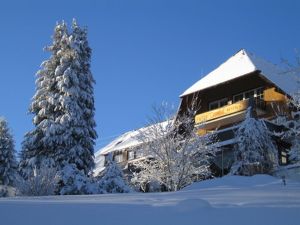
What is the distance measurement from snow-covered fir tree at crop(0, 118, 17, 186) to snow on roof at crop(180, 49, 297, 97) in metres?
14.1

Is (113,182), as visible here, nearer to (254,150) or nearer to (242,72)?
(254,150)

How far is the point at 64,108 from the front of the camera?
29.2m

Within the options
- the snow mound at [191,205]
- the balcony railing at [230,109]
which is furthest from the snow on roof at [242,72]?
the snow mound at [191,205]

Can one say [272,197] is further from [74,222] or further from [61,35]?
[61,35]

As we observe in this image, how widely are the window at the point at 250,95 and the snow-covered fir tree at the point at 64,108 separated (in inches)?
420

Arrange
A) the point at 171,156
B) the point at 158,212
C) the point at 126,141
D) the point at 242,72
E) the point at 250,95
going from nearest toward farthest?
the point at 158,212
the point at 171,156
the point at 242,72
the point at 250,95
the point at 126,141

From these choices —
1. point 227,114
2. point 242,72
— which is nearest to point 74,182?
point 227,114

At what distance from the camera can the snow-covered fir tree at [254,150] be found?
90.0 feet

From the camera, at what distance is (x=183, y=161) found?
24.2 m

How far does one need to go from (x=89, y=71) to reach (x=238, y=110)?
32.9 ft

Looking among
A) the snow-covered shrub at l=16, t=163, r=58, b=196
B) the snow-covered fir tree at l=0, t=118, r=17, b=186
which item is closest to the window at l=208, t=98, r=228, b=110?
the snow-covered fir tree at l=0, t=118, r=17, b=186

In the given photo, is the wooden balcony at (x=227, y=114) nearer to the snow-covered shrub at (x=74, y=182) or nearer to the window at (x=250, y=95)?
the window at (x=250, y=95)

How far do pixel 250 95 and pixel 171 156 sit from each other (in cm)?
1195

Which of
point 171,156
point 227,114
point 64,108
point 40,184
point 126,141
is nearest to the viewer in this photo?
point 40,184
